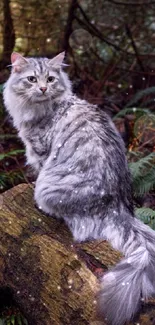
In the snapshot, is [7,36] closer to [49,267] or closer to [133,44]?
[133,44]

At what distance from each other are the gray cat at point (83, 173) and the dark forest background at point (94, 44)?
2499mm

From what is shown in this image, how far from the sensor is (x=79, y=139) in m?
4.14

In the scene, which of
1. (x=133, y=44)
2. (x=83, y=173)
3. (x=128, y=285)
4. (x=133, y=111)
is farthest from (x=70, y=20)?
(x=128, y=285)

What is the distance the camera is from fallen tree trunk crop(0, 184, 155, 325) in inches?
136

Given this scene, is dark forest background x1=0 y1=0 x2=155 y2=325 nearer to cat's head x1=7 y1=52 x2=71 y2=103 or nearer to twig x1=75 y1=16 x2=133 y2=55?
twig x1=75 y1=16 x2=133 y2=55

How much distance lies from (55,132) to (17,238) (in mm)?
962

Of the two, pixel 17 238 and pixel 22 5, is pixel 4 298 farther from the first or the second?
pixel 22 5

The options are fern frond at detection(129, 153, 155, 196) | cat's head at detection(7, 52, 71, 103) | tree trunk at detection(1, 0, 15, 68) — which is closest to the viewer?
cat's head at detection(7, 52, 71, 103)

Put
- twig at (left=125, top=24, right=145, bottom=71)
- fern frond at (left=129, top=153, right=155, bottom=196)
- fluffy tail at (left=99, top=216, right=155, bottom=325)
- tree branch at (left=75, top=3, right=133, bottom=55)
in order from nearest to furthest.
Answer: fluffy tail at (left=99, top=216, right=155, bottom=325)
fern frond at (left=129, top=153, right=155, bottom=196)
tree branch at (left=75, top=3, right=133, bottom=55)
twig at (left=125, top=24, right=145, bottom=71)

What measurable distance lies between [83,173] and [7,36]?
4888 millimetres

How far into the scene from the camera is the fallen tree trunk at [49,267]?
3.44 m

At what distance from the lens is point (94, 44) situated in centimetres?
918

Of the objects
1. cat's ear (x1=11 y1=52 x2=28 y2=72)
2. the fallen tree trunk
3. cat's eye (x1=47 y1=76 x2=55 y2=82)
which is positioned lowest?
the fallen tree trunk

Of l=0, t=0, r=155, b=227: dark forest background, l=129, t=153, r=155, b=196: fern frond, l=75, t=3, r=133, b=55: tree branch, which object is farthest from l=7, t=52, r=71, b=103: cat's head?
l=75, t=3, r=133, b=55: tree branch
